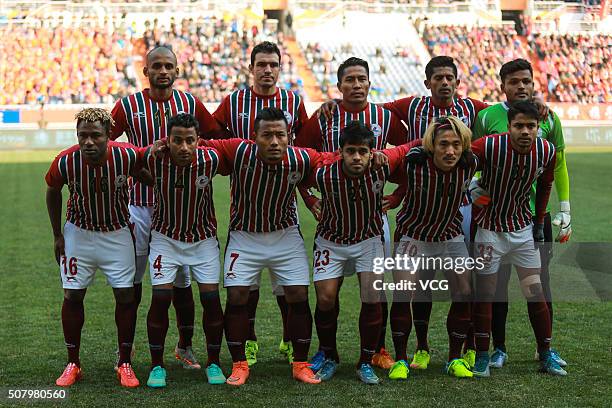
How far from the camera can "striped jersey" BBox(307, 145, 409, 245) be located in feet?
17.7

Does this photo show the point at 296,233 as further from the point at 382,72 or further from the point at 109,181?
the point at 382,72

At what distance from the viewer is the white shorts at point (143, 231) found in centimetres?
591

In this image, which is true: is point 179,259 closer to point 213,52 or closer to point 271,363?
point 271,363

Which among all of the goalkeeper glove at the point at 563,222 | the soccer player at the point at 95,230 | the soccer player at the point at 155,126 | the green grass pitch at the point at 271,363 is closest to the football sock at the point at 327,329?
the green grass pitch at the point at 271,363

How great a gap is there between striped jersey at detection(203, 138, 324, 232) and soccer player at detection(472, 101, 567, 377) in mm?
1066

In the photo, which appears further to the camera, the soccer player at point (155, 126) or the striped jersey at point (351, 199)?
the soccer player at point (155, 126)

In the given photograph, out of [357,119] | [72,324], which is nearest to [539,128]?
[357,119]

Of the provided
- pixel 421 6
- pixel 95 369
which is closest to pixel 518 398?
pixel 95 369

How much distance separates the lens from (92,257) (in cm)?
548

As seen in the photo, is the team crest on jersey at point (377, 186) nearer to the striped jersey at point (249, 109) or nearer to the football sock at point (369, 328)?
the football sock at point (369, 328)

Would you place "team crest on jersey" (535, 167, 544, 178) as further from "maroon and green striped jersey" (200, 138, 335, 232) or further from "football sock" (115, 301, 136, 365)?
"football sock" (115, 301, 136, 365)

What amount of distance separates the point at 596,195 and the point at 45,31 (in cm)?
2383

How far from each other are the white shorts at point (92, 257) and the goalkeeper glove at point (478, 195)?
2.12 meters

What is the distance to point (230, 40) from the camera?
115 feet
